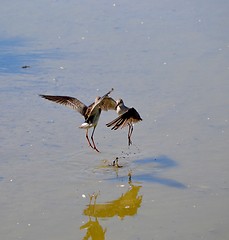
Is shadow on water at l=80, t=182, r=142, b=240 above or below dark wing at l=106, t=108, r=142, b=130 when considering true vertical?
below

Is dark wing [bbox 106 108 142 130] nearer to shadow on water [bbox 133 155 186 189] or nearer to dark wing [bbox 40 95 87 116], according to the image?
shadow on water [bbox 133 155 186 189]

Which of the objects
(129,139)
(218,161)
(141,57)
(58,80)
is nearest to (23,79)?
(58,80)

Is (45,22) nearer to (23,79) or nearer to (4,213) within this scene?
(23,79)

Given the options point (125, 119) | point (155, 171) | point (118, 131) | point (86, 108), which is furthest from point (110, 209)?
point (118, 131)

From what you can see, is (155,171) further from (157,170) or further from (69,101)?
(69,101)

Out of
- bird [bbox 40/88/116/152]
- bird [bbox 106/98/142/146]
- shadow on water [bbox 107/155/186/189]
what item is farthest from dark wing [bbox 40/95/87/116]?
shadow on water [bbox 107/155/186/189]
